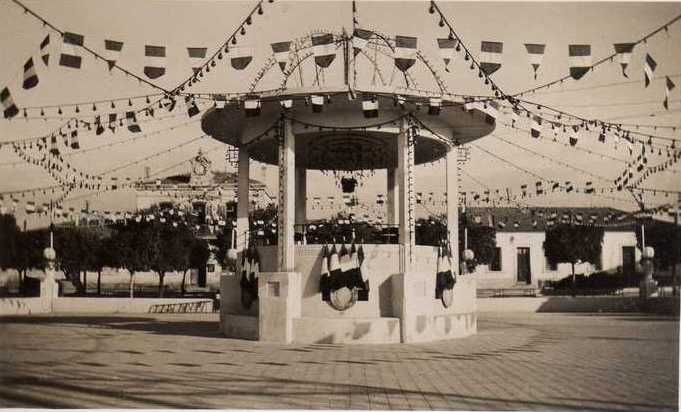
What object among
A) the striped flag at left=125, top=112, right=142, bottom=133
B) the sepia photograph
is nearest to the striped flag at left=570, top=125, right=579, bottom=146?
the sepia photograph

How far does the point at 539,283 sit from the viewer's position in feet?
219

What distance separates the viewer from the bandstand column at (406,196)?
19.5m

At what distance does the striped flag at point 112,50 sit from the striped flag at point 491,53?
6.87 meters

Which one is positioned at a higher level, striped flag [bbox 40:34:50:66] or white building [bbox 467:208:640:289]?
striped flag [bbox 40:34:50:66]

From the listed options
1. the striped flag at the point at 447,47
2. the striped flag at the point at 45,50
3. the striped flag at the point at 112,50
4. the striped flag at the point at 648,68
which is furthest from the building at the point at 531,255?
the striped flag at the point at 45,50

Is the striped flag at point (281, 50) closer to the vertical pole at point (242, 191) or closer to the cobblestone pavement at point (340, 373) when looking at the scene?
the cobblestone pavement at point (340, 373)

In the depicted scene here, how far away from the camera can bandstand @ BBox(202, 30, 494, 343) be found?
61.4ft

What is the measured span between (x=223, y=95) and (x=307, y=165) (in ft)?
26.5

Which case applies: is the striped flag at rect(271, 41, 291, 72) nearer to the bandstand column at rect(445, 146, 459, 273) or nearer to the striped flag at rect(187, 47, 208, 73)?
the striped flag at rect(187, 47, 208, 73)

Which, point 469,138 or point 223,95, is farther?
point 469,138

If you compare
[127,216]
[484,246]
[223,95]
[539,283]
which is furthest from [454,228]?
[539,283]

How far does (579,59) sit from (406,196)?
679cm

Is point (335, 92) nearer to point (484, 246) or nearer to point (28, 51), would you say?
point (28, 51)

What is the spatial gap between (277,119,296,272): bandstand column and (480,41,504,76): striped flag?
6654mm
